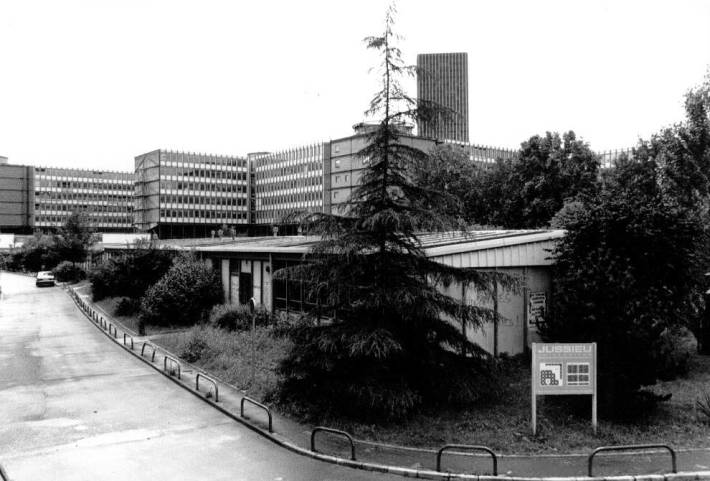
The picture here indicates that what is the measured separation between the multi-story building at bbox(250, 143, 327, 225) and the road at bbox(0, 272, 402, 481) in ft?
296

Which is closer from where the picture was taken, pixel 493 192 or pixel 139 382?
pixel 139 382

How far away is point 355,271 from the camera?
12227 mm

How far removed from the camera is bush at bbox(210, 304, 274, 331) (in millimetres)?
23422

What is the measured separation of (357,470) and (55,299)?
42.6 m

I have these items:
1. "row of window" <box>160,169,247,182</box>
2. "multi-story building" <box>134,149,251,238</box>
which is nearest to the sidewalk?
"multi-story building" <box>134,149,251,238</box>

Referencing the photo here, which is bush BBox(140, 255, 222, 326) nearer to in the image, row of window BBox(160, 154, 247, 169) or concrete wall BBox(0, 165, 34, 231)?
row of window BBox(160, 154, 247, 169)

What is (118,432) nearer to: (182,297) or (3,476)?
(3,476)

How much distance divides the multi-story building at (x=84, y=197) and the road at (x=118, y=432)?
121460mm

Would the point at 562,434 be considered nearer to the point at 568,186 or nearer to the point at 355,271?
the point at 355,271

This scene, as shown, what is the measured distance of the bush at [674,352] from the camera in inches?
468

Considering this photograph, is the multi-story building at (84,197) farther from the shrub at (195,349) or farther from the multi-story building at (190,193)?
the shrub at (195,349)

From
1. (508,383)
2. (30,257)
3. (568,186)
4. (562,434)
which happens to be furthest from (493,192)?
(30,257)

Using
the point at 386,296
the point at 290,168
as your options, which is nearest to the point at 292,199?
the point at 290,168

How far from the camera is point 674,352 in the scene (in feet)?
51.3
